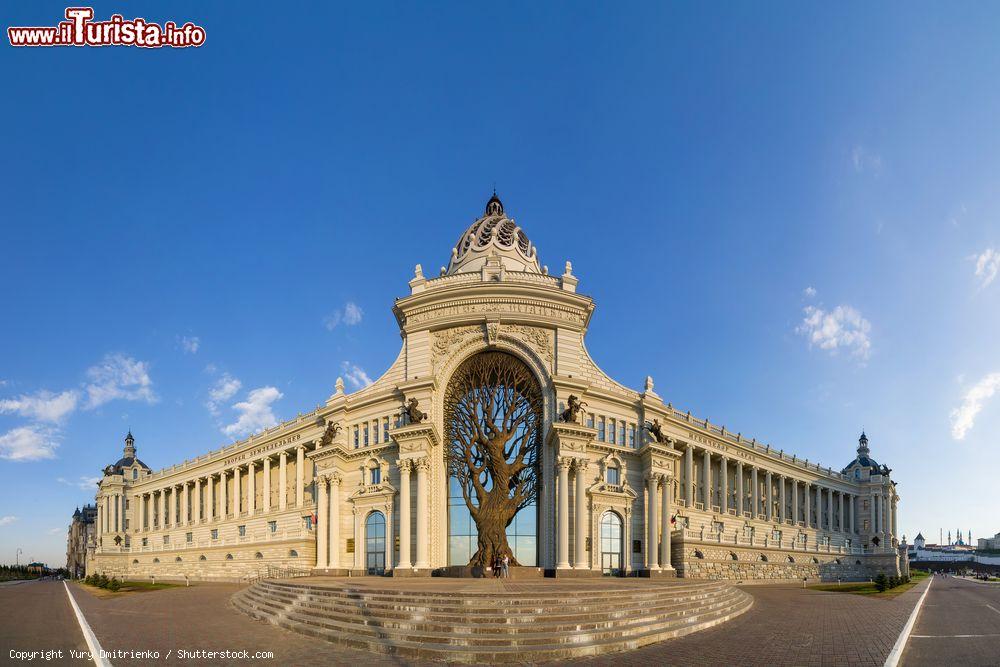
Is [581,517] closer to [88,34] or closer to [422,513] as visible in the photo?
[422,513]

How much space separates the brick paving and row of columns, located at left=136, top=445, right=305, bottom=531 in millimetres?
34515

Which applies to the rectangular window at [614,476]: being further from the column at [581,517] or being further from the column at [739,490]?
the column at [739,490]

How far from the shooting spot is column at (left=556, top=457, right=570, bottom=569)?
4766 centimetres

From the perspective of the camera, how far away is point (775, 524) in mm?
74562

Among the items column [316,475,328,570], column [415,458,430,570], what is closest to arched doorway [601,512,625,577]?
column [415,458,430,570]

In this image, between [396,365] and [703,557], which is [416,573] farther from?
[703,557]

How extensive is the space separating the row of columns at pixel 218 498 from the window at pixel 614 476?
1300 inches

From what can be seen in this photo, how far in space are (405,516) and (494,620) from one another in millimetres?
30445

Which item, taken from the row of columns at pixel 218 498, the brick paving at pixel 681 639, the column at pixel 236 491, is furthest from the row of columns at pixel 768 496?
the column at pixel 236 491

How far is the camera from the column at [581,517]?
47.9 m

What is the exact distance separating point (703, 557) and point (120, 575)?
87.4 m

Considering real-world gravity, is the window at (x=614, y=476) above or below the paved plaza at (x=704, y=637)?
above

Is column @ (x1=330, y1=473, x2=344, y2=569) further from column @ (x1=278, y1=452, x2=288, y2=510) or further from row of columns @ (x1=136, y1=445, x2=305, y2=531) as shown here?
column @ (x1=278, y1=452, x2=288, y2=510)

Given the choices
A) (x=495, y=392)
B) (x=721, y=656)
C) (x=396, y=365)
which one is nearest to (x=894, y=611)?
(x=721, y=656)
